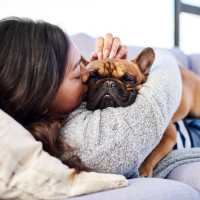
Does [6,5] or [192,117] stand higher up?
[6,5]

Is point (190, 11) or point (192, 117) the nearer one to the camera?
point (192, 117)

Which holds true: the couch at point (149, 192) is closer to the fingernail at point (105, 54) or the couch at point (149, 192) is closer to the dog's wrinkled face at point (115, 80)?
the dog's wrinkled face at point (115, 80)

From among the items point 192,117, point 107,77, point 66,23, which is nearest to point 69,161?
point 107,77

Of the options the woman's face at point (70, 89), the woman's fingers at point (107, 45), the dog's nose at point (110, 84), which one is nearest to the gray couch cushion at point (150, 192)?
the woman's face at point (70, 89)

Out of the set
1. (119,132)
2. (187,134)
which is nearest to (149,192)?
(119,132)

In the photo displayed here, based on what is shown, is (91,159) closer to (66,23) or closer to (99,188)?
(99,188)

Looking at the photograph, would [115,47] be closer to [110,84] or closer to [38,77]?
[110,84]

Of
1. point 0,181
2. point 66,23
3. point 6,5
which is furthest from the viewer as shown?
point 66,23

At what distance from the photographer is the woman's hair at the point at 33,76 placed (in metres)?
0.90

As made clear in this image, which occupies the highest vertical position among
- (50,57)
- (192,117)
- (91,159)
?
(50,57)

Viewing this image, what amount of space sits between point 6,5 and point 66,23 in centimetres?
44

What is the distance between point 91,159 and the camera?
3.02 ft

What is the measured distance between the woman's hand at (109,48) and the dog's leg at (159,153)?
329 mm

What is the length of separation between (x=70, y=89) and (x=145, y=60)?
495 mm
